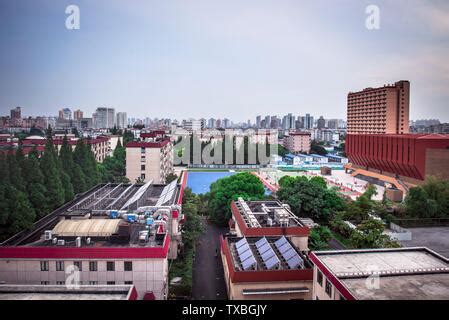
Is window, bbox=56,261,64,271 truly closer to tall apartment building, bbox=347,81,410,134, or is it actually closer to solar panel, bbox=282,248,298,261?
solar panel, bbox=282,248,298,261

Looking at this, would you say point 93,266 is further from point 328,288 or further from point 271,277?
point 328,288

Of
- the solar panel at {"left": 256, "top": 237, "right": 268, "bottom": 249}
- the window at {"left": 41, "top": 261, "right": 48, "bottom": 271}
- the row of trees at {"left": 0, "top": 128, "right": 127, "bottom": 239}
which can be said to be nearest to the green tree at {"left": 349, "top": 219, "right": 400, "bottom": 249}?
the solar panel at {"left": 256, "top": 237, "right": 268, "bottom": 249}

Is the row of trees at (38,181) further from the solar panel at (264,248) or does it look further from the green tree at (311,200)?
the green tree at (311,200)

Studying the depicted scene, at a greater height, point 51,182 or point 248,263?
point 51,182

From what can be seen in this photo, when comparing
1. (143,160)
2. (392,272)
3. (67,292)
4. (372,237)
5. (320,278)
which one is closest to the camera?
(67,292)

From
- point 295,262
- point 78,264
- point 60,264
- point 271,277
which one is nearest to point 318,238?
point 295,262

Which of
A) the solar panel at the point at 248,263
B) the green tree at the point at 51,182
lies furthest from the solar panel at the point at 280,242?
the green tree at the point at 51,182

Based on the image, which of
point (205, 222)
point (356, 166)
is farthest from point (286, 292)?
point (356, 166)
